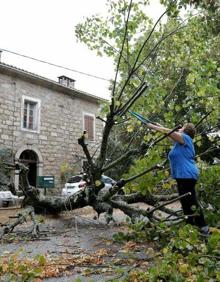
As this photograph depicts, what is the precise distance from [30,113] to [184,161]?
47.9 ft

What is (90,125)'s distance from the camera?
21562mm

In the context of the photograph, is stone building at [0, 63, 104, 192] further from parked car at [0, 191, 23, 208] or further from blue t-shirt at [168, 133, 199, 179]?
blue t-shirt at [168, 133, 199, 179]

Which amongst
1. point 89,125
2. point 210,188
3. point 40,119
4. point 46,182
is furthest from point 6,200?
point 210,188

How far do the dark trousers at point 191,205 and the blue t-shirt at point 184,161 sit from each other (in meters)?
0.08

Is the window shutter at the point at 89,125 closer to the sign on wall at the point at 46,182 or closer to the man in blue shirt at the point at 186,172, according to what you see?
the sign on wall at the point at 46,182

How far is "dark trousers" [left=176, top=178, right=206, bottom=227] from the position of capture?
428 cm

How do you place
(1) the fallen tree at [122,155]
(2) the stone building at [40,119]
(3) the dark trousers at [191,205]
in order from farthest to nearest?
(2) the stone building at [40,119]
(1) the fallen tree at [122,155]
(3) the dark trousers at [191,205]

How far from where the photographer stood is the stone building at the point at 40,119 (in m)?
17.0

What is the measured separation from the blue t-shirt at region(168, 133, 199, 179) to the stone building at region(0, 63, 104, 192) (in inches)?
450

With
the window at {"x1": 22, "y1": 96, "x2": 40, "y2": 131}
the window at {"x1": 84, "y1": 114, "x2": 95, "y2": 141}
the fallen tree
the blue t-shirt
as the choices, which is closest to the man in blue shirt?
the blue t-shirt

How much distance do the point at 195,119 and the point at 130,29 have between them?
70.7 inches

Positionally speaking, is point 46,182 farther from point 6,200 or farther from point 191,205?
point 191,205

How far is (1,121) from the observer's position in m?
16.7

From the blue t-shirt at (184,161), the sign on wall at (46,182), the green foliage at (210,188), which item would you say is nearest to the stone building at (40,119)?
the sign on wall at (46,182)
